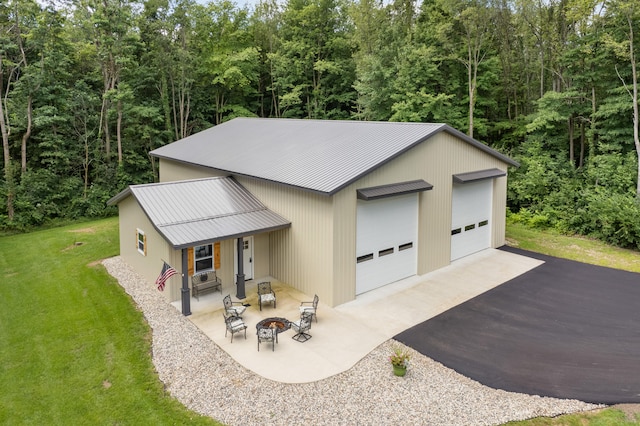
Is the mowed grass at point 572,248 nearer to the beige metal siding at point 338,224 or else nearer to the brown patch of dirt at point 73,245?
the beige metal siding at point 338,224

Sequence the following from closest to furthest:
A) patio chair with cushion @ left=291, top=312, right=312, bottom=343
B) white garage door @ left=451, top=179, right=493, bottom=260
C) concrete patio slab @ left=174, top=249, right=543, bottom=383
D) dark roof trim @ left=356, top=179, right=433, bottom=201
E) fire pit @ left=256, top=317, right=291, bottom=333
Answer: concrete patio slab @ left=174, top=249, right=543, bottom=383, patio chair with cushion @ left=291, top=312, right=312, bottom=343, fire pit @ left=256, top=317, right=291, bottom=333, dark roof trim @ left=356, top=179, right=433, bottom=201, white garage door @ left=451, top=179, right=493, bottom=260

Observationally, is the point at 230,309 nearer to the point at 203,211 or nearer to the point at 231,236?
the point at 231,236

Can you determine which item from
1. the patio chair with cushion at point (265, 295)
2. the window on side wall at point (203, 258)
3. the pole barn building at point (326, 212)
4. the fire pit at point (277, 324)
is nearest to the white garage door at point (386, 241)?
the pole barn building at point (326, 212)

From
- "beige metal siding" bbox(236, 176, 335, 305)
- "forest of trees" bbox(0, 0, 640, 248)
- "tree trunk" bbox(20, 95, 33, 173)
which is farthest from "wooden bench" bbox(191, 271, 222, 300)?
"tree trunk" bbox(20, 95, 33, 173)

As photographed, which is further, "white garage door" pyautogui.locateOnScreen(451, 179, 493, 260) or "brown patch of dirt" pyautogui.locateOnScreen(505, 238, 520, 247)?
"brown patch of dirt" pyautogui.locateOnScreen(505, 238, 520, 247)

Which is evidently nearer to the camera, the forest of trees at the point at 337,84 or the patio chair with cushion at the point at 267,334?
the patio chair with cushion at the point at 267,334

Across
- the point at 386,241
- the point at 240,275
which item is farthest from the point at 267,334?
the point at 386,241

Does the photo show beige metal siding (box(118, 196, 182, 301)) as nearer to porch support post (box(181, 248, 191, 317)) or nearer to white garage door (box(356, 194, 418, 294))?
porch support post (box(181, 248, 191, 317))
